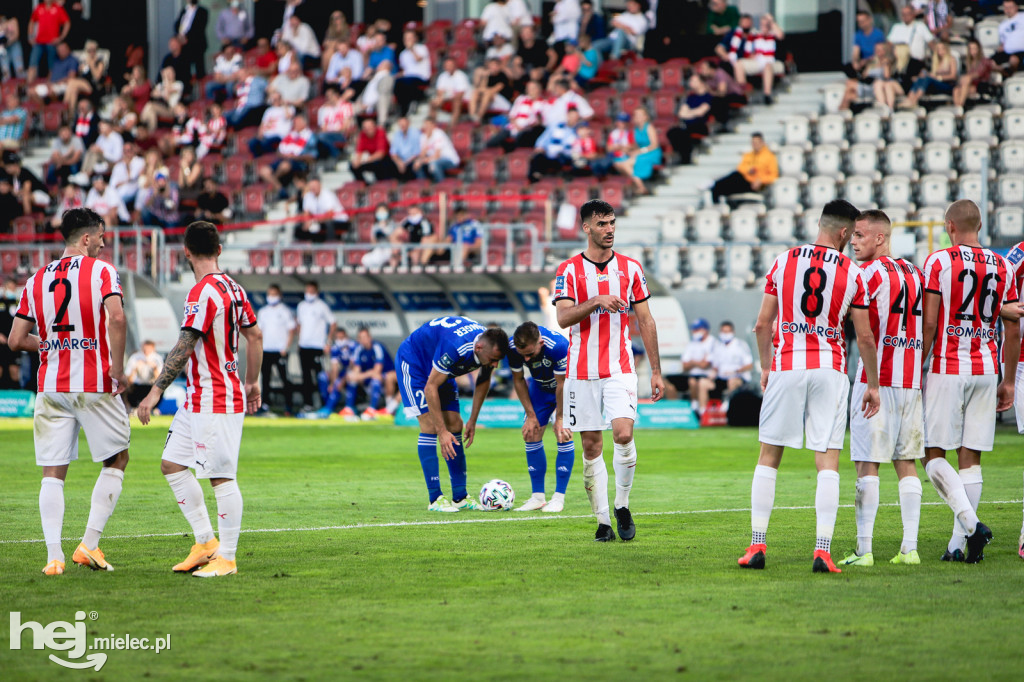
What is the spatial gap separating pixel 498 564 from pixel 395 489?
4690mm

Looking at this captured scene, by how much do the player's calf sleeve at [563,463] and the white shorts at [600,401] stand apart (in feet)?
5.87

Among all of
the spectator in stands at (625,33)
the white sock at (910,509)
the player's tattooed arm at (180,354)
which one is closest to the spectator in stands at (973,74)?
the spectator in stands at (625,33)

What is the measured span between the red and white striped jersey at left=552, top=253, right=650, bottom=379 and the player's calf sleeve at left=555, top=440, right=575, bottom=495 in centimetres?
191

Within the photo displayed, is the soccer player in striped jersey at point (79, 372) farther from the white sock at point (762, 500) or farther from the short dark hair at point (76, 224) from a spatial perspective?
the white sock at point (762, 500)

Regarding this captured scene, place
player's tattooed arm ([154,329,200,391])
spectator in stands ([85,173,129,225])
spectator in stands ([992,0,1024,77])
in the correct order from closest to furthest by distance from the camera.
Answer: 1. player's tattooed arm ([154,329,200,391])
2. spectator in stands ([992,0,1024,77])
3. spectator in stands ([85,173,129,225])

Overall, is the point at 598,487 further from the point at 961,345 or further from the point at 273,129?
the point at 273,129

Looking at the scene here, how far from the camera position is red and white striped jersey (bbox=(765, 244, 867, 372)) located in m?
7.57

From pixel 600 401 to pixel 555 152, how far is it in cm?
1731

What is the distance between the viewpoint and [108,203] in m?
28.4

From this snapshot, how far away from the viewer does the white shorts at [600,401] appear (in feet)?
28.9

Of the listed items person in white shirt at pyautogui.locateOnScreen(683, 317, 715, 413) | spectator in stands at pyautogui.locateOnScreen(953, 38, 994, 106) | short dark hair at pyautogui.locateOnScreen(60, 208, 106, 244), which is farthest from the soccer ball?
spectator in stands at pyautogui.locateOnScreen(953, 38, 994, 106)

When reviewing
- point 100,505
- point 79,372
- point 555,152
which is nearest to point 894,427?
point 100,505

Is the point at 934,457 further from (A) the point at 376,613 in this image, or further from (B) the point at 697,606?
(A) the point at 376,613

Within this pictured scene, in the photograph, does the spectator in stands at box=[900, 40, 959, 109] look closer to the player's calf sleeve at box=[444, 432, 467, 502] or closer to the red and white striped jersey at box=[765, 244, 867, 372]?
the player's calf sleeve at box=[444, 432, 467, 502]
